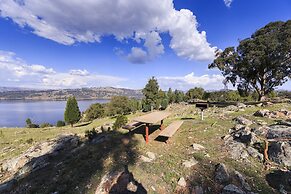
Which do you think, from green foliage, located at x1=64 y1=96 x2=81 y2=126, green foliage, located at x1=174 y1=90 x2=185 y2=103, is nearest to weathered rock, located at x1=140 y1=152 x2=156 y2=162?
green foliage, located at x1=64 y1=96 x2=81 y2=126

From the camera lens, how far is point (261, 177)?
237 inches

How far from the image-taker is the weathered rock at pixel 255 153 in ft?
22.8

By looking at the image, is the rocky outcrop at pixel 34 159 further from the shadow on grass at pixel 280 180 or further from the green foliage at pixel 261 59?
the green foliage at pixel 261 59

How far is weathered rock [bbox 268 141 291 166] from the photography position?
654 centimetres

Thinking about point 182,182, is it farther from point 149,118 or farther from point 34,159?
point 34,159

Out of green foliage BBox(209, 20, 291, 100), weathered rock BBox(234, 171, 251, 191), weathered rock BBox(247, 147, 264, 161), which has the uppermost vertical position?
green foliage BBox(209, 20, 291, 100)

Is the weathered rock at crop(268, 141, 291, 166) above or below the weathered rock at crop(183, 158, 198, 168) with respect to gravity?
above

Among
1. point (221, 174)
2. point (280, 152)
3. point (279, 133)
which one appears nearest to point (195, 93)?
point (279, 133)

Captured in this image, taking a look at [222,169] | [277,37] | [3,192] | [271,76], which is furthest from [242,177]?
[271,76]

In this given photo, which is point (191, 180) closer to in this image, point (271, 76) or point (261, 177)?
point (261, 177)

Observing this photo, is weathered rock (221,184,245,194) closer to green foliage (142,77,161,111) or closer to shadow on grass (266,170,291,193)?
shadow on grass (266,170,291,193)

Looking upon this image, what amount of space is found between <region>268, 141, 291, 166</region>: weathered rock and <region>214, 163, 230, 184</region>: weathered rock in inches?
88.0

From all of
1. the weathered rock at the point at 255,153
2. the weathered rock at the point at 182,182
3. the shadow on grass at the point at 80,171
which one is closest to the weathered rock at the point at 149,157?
the shadow on grass at the point at 80,171

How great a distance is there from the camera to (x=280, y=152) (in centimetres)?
675
